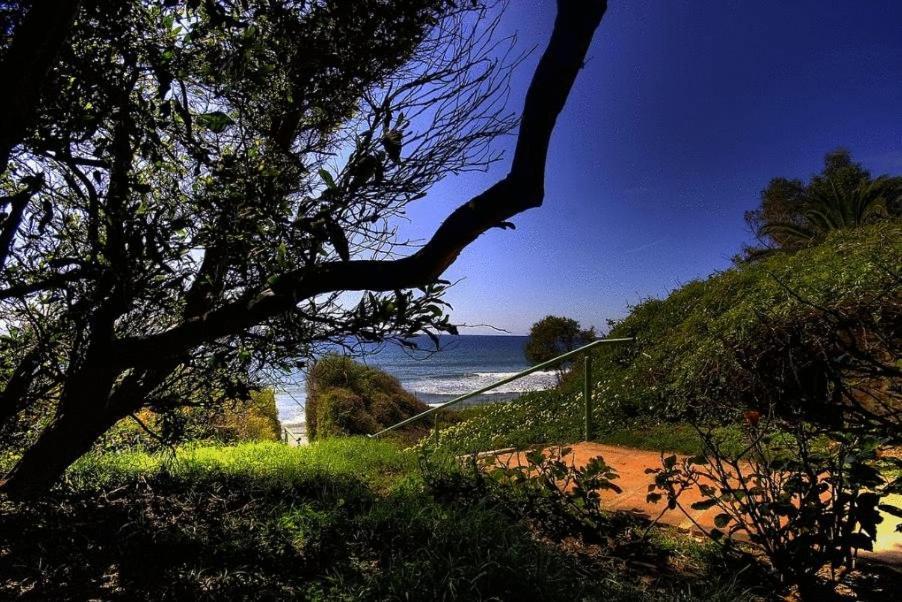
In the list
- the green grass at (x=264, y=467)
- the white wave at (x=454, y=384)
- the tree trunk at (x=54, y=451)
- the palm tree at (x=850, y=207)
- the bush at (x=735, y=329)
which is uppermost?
the palm tree at (x=850, y=207)

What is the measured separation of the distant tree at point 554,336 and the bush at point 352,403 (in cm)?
491

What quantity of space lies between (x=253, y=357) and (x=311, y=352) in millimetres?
367

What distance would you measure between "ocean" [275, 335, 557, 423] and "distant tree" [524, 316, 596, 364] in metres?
1.15

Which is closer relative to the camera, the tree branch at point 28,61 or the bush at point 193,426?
the tree branch at point 28,61

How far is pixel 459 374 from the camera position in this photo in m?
48.9

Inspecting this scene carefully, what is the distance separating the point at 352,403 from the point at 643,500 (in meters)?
12.2

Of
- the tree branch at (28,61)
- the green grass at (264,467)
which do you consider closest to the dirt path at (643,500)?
the green grass at (264,467)

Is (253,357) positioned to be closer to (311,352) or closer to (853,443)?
(311,352)

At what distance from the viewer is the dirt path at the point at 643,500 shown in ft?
9.55

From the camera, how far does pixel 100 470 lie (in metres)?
4.71

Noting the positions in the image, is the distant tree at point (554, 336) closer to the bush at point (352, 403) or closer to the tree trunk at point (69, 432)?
the bush at point (352, 403)

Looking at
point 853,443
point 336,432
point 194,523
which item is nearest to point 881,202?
point 853,443

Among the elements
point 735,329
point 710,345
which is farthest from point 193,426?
point 735,329

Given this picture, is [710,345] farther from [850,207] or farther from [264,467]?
[850,207]
